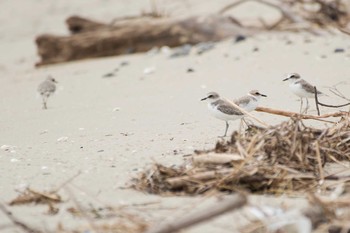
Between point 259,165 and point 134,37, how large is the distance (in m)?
7.37

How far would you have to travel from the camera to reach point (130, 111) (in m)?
7.59

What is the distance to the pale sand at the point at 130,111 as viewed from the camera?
4.64 meters

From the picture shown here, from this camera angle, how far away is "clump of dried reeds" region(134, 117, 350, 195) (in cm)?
435

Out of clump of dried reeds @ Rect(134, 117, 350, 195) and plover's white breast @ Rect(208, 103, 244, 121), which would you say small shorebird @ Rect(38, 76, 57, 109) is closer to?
plover's white breast @ Rect(208, 103, 244, 121)

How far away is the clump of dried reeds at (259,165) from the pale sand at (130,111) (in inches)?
5.5

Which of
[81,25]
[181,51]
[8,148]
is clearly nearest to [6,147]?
Result: [8,148]

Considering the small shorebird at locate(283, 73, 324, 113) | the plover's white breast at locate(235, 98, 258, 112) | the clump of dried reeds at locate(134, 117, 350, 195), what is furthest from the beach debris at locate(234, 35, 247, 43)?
the clump of dried reeds at locate(134, 117, 350, 195)

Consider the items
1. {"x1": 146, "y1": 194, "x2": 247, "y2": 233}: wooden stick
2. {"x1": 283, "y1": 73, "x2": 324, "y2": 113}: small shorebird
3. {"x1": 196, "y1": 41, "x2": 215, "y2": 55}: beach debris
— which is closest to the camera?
{"x1": 146, "y1": 194, "x2": 247, "y2": 233}: wooden stick

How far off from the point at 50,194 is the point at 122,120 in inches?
109

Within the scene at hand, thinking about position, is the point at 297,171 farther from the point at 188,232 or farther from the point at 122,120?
the point at 122,120

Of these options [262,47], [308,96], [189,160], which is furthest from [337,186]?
[262,47]

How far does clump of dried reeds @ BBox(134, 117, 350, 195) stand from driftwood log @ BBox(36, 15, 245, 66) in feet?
21.6

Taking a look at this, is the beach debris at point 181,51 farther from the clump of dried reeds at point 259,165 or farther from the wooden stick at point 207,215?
the wooden stick at point 207,215

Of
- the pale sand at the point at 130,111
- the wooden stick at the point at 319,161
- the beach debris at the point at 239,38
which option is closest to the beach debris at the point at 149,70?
the pale sand at the point at 130,111
